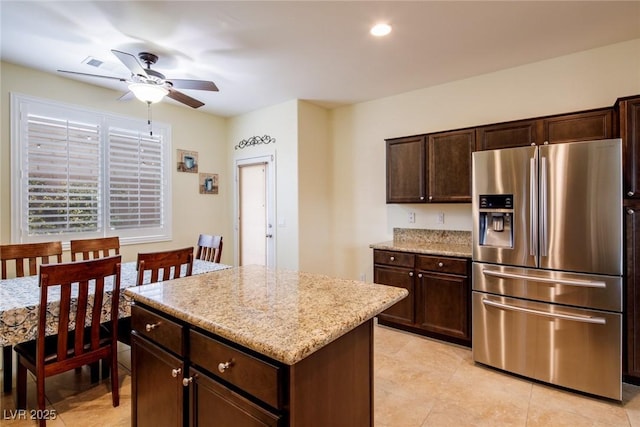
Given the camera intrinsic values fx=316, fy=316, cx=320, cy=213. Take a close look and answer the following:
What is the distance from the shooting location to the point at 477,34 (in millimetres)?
→ 2586

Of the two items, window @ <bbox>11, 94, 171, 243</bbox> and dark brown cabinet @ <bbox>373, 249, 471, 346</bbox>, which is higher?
window @ <bbox>11, 94, 171, 243</bbox>

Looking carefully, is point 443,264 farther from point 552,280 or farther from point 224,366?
point 224,366

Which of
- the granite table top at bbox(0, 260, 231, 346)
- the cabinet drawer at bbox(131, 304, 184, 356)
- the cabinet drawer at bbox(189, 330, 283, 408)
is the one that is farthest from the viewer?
the granite table top at bbox(0, 260, 231, 346)

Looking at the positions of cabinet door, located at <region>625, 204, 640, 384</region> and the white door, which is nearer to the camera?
cabinet door, located at <region>625, 204, 640, 384</region>

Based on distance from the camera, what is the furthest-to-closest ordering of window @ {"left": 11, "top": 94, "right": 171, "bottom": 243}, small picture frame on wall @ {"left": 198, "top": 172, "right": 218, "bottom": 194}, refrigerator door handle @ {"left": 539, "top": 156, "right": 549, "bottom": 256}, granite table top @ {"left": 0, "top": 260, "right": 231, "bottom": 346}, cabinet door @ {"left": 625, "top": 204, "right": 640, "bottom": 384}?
small picture frame on wall @ {"left": 198, "top": 172, "right": 218, "bottom": 194}
window @ {"left": 11, "top": 94, "right": 171, "bottom": 243}
refrigerator door handle @ {"left": 539, "top": 156, "right": 549, "bottom": 256}
cabinet door @ {"left": 625, "top": 204, "right": 640, "bottom": 384}
granite table top @ {"left": 0, "top": 260, "right": 231, "bottom": 346}

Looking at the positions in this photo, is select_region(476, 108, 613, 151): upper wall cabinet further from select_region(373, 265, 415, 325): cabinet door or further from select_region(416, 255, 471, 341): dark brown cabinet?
select_region(373, 265, 415, 325): cabinet door

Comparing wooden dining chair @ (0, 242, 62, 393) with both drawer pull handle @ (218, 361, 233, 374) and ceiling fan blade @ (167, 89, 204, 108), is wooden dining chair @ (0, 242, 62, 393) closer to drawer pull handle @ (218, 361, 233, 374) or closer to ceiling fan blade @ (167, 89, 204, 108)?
ceiling fan blade @ (167, 89, 204, 108)

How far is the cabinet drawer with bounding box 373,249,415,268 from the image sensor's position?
3.35 metres

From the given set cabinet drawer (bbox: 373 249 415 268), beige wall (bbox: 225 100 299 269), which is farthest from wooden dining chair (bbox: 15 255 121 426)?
cabinet drawer (bbox: 373 249 415 268)

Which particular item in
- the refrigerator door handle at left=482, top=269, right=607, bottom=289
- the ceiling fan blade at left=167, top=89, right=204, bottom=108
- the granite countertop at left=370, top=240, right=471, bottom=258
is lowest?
the refrigerator door handle at left=482, top=269, right=607, bottom=289

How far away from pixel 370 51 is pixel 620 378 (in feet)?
10.3

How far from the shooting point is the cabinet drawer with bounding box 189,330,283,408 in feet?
3.42

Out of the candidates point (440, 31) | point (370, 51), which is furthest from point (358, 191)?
point (440, 31)

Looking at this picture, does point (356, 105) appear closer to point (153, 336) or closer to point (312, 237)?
point (312, 237)
